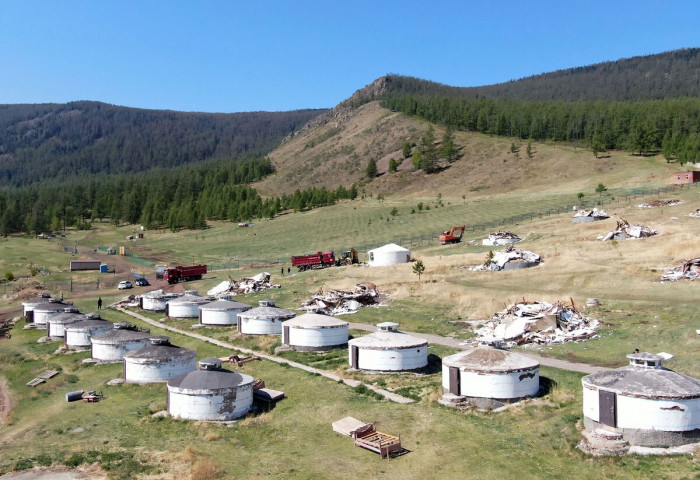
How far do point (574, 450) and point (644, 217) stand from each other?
63910 millimetres

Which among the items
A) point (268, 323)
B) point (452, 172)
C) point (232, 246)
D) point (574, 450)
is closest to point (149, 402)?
point (268, 323)

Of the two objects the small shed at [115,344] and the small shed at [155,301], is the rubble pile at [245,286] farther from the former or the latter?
the small shed at [115,344]

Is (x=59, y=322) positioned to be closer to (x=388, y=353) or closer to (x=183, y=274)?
(x=183, y=274)

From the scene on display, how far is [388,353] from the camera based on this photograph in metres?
36.9

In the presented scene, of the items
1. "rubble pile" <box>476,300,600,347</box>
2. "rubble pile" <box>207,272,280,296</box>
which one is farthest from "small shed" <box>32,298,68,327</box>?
"rubble pile" <box>476,300,600,347</box>

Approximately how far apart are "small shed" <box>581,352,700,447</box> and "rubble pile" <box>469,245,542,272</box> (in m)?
38.6

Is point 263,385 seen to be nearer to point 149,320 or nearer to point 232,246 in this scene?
point 149,320

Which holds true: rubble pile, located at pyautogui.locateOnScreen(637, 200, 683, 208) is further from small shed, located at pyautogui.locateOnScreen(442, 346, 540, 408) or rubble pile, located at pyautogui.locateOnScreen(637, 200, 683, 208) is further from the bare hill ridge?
small shed, located at pyautogui.locateOnScreen(442, 346, 540, 408)

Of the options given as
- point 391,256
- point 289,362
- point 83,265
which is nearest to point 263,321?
point 289,362

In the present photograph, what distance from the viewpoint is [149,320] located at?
61.0 m

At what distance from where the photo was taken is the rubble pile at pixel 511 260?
213 feet

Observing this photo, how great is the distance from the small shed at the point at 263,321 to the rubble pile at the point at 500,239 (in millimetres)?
38757

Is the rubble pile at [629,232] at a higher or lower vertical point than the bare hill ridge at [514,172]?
lower

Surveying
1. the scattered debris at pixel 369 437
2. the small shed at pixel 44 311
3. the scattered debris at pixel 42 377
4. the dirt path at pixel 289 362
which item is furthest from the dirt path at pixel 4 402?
the scattered debris at pixel 369 437
